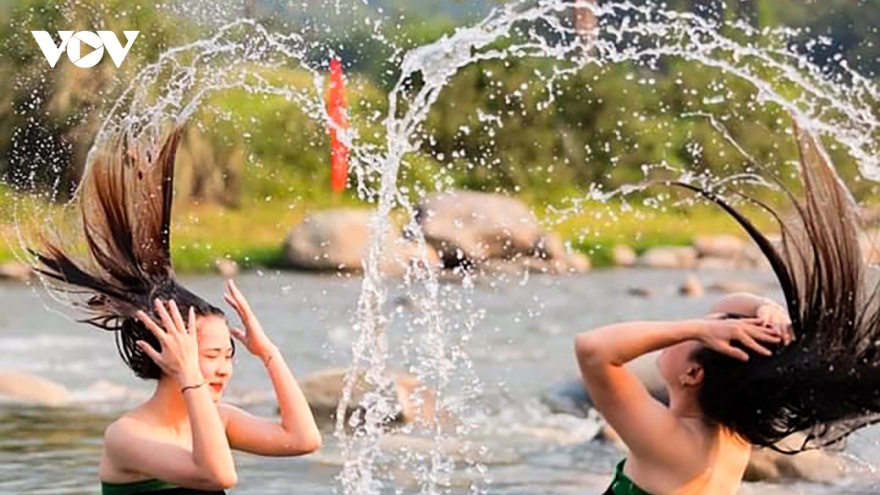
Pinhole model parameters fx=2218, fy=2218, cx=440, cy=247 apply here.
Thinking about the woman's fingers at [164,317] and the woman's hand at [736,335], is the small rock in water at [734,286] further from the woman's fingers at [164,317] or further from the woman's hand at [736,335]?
Result: the woman's hand at [736,335]

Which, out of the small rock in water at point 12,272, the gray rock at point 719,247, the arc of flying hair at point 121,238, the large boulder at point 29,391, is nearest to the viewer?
the arc of flying hair at point 121,238

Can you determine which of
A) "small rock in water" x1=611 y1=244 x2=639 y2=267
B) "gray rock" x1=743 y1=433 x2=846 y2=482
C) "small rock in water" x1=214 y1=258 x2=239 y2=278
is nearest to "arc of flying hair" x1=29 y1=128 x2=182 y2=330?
"gray rock" x1=743 y1=433 x2=846 y2=482

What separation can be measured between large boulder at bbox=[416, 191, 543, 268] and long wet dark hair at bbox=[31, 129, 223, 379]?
1498 centimetres

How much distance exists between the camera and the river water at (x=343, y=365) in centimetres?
888

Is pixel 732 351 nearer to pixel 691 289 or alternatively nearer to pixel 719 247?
pixel 691 289

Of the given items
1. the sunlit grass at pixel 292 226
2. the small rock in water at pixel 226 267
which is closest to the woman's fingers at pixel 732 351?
the sunlit grass at pixel 292 226

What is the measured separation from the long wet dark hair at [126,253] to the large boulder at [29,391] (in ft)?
21.5

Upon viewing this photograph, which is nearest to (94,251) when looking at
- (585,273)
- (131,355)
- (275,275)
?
(131,355)

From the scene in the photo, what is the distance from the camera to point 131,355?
4383mm

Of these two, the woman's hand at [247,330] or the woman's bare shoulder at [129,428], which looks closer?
the woman's bare shoulder at [129,428]

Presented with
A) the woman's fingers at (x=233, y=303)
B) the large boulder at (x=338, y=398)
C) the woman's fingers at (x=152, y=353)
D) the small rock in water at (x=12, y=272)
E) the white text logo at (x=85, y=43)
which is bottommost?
the large boulder at (x=338, y=398)

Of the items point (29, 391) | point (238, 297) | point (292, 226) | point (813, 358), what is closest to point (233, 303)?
point (238, 297)

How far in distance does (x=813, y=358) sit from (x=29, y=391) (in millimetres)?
7993

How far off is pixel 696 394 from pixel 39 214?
75.4 inches
